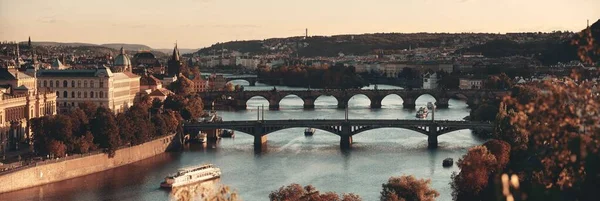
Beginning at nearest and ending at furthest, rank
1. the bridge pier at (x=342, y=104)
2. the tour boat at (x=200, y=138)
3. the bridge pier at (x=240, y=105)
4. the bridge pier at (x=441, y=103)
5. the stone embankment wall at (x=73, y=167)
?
1. the stone embankment wall at (x=73, y=167)
2. the tour boat at (x=200, y=138)
3. the bridge pier at (x=240, y=105)
4. the bridge pier at (x=342, y=104)
5. the bridge pier at (x=441, y=103)

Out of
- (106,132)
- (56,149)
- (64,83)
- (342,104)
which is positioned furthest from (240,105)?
(56,149)

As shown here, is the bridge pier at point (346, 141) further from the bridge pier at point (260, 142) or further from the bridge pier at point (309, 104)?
the bridge pier at point (309, 104)

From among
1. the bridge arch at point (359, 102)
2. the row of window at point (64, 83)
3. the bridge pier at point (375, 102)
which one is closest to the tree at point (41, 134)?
the row of window at point (64, 83)

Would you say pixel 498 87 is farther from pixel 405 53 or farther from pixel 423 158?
pixel 405 53

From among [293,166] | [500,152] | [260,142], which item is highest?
[500,152]

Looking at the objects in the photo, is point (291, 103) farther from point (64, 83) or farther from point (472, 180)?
point (472, 180)

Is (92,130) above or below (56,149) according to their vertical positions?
above

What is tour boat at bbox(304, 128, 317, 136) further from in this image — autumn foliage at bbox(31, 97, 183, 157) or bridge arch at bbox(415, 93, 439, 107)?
bridge arch at bbox(415, 93, 439, 107)
